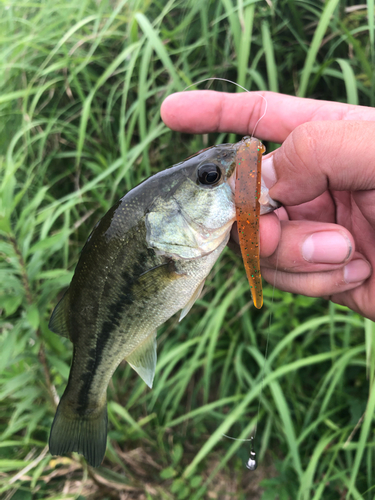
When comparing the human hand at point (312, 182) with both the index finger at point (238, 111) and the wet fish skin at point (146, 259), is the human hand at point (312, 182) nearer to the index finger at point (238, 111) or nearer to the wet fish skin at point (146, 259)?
the index finger at point (238, 111)

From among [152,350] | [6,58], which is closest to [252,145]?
[152,350]

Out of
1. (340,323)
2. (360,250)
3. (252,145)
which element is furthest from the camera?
(340,323)

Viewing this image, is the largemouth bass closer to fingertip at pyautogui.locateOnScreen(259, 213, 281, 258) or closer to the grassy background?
fingertip at pyautogui.locateOnScreen(259, 213, 281, 258)

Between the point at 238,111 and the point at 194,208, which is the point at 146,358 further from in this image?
the point at 238,111

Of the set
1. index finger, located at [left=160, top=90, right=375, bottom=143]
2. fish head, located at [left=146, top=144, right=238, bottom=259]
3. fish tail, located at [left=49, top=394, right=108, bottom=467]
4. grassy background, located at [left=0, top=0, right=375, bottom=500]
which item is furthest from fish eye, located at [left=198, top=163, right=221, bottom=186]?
fish tail, located at [left=49, top=394, right=108, bottom=467]

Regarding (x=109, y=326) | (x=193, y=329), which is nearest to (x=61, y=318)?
(x=109, y=326)

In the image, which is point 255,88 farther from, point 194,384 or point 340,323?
point 194,384

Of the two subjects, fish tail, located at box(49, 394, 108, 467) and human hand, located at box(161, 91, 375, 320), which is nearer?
human hand, located at box(161, 91, 375, 320)
